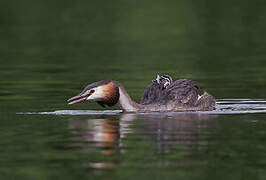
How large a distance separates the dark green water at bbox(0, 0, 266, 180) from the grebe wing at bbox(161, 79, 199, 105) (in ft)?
2.48

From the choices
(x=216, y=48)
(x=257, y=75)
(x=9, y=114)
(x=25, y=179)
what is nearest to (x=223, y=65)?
(x=257, y=75)

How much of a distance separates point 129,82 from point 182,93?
4921 millimetres

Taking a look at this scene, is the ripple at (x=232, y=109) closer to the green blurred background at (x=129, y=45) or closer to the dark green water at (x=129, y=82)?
the dark green water at (x=129, y=82)

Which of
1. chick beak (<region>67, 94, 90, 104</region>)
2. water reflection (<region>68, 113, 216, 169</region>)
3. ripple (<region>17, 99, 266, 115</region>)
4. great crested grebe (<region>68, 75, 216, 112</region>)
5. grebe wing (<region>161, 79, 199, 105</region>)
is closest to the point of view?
water reflection (<region>68, 113, 216, 169</region>)

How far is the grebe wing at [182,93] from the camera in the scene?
64.6ft

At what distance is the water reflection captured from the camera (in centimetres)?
1543

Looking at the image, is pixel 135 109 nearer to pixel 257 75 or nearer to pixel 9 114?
pixel 9 114

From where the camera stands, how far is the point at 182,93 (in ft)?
64.7

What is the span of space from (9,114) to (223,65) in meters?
10.5

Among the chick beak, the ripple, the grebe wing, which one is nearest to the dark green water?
the chick beak

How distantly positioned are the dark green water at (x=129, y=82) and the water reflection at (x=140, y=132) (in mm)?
16

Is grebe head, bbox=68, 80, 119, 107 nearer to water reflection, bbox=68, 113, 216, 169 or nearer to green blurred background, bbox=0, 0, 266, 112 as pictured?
water reflection, bbox=68, 113, 216, 169

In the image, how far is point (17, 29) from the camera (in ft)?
140

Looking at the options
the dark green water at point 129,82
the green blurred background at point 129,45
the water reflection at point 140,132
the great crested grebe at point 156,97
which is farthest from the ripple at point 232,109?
the green blurred background at point 129,45
